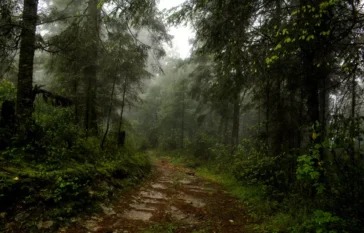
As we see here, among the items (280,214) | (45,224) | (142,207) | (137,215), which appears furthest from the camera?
(142,207)

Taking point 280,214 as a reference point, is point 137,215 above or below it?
below

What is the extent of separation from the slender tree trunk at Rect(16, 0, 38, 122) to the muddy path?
358 cm

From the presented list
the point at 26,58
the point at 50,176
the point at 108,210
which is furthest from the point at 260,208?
the point at 26,58

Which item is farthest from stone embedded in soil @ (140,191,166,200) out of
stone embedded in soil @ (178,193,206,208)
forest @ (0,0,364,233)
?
forest @ (0,0,364,233)

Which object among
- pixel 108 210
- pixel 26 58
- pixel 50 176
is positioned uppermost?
pixel 26 58

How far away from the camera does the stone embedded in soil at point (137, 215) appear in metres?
5.52

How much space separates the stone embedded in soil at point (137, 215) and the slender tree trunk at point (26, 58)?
377cm

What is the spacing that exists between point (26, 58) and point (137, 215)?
5191 mm

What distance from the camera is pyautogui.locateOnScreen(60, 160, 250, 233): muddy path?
16.0 ft

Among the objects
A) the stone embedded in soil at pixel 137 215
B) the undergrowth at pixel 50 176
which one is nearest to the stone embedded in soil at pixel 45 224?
the undergrowth at pixel 50 176

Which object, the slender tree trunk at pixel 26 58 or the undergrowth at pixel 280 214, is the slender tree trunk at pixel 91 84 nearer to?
the slender tree trunk at pixel 26 58

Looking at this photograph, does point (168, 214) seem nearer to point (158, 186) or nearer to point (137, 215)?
point (137, 215)

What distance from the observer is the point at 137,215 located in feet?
18.8

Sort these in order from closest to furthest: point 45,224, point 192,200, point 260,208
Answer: point 45,224
point 260,208
point 192,200
